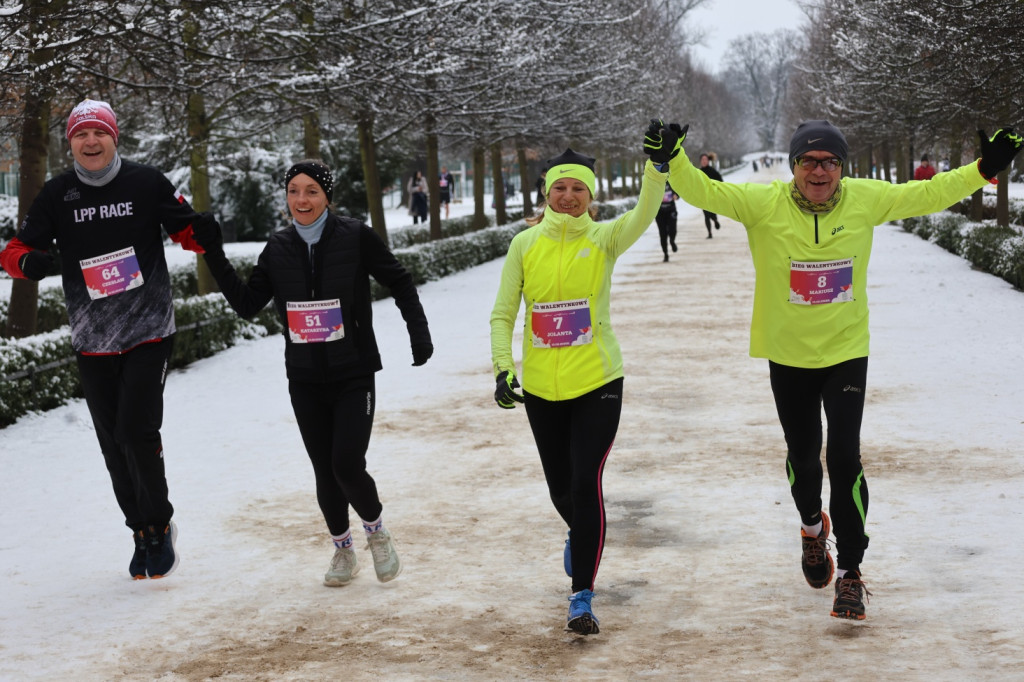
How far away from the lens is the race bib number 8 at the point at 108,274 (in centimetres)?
535

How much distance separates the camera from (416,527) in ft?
20.9

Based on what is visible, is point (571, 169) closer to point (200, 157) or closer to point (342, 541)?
point (342, 541)

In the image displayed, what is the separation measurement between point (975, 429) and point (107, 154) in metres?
5.45

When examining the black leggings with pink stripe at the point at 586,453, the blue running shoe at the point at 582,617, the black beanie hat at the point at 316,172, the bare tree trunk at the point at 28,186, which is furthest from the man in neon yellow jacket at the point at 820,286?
the bare tree trunk at the point at 28,186

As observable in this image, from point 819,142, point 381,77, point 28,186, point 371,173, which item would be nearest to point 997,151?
point 819,142

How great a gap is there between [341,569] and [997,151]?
3.00m

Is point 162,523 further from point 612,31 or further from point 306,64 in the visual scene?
point 612,31

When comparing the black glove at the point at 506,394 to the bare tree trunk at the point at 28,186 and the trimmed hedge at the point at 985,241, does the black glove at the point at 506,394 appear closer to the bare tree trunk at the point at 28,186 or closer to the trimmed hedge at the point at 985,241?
the bare tree trunk at the point at 28,186

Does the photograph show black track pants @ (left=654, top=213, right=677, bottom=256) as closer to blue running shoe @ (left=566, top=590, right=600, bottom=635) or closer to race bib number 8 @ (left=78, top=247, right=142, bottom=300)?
race bib number 8 @ (left=78, top=247, right=142, bottom=300)

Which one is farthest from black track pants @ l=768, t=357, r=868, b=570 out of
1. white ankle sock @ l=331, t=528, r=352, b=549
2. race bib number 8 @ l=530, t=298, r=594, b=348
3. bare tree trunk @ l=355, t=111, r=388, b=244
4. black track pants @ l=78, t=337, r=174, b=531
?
bare tree trunk @ l=355, t=111, r=388, b=244

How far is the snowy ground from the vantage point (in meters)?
4.42

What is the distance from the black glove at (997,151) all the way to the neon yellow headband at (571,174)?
4.66 feet

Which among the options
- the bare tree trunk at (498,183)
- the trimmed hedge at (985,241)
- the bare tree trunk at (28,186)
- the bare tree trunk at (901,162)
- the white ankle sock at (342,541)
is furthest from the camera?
the bare tree trunk at (901,162)

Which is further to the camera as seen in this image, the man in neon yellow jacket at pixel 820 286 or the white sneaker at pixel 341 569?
the white sneaker at pixel 341 569
